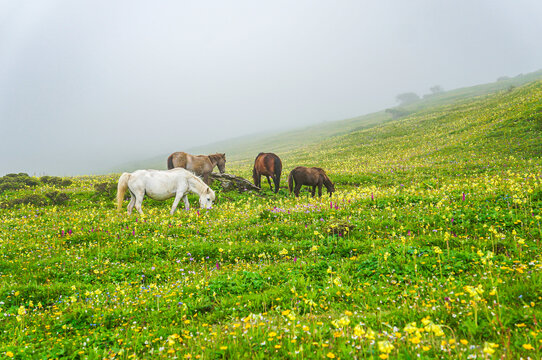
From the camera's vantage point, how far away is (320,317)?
4.39m

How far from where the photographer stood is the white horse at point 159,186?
13844 millimetres

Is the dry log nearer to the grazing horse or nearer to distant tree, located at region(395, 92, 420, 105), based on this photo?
the grazing horse

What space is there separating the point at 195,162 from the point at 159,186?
628 cm

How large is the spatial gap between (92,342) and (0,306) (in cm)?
281

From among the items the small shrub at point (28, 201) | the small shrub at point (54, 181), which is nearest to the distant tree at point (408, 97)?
the small shrub at point (54, 181)

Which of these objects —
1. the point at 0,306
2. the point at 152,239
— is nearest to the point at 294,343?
the point at 0,306

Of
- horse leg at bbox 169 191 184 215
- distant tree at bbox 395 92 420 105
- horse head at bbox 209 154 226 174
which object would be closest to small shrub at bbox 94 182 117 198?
horse head at bbox 209 154 226 174

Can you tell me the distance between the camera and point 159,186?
1395 cm

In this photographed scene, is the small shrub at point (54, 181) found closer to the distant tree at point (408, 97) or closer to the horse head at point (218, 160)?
the horse head at point (218, 160)

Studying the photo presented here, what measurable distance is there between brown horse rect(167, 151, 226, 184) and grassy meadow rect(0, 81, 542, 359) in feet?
25.3

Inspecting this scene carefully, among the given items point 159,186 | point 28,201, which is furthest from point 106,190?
point 159,186

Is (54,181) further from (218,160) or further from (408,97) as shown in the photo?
(408,97)

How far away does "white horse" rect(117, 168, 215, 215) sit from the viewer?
45.4 ft

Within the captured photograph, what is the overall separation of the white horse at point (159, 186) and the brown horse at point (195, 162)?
5022 millimetres
